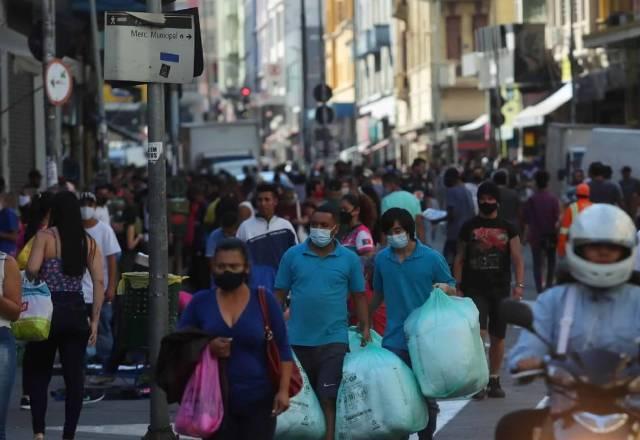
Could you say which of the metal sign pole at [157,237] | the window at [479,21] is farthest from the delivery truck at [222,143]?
the metal sign pole at [157,237]

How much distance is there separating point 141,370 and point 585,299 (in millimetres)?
8537

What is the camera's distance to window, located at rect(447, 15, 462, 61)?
6988 cm

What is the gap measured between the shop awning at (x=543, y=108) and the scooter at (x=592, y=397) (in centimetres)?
4287

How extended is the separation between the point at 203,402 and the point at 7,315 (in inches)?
74.6

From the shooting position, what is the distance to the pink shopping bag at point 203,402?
7.73 metres

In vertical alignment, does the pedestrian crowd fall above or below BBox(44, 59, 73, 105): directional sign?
below

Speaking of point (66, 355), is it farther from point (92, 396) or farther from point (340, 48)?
point (340, 48)

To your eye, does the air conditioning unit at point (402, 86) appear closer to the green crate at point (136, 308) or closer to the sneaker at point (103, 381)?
the sneaker at point (103, 381)

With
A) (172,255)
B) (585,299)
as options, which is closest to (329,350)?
(585,299)

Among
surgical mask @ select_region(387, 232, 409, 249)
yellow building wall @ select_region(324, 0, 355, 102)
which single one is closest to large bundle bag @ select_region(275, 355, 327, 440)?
surgical mask @ select_region(387, 232, 409, 249)

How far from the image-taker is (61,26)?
32125 millimetres

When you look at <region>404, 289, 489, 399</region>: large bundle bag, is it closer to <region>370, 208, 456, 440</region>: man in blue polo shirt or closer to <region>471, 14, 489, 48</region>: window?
<region>370, 208, 456, 440</region>: man in blue polo shirt

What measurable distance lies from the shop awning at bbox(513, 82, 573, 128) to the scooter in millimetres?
42868

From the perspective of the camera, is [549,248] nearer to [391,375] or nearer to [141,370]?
[141,370]
